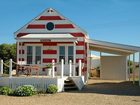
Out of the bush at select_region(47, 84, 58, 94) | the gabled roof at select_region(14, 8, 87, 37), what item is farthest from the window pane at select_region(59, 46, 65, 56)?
the bush at select_region(47, 84, 58, 94)

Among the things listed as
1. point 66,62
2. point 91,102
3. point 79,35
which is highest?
point 79,35

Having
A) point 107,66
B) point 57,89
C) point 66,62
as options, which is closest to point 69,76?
point 57,89

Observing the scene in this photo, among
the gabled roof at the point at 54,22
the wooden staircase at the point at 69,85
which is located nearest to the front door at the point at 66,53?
the gabled roof at the point at 54,22

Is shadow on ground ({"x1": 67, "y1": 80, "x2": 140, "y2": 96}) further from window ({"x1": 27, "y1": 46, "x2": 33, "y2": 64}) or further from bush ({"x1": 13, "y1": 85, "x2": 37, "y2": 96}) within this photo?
window ({"x1": 27, "y1": 46, "x2": 33, "y2": 64})

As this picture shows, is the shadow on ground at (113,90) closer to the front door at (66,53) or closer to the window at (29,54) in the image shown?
the front door at (66,53)

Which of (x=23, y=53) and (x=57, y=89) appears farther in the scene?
(x=23, y=53)

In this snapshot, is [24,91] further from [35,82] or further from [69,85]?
[69,85]

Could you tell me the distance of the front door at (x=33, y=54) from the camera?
28484mm

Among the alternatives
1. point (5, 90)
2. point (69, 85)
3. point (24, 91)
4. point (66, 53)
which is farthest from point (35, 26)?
point (24, 91)

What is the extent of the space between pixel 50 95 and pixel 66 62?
812 cm

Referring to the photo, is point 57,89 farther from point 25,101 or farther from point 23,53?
point 23,53

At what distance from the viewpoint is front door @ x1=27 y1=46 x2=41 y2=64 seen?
93.5 ft

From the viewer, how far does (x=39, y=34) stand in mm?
28703

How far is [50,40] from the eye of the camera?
27516 mm
